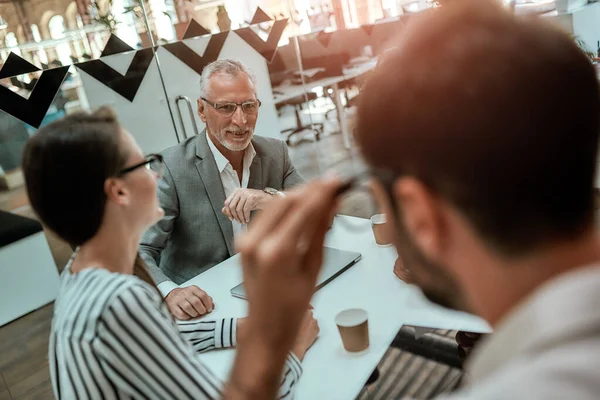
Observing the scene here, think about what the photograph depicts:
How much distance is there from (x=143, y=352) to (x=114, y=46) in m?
3.33

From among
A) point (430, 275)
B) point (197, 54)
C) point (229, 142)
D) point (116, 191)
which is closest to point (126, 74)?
point (197, 54)

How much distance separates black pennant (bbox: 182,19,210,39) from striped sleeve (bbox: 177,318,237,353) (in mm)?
3233

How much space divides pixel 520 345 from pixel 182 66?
157 inches

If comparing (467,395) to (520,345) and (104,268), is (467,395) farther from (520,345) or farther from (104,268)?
(104,268)

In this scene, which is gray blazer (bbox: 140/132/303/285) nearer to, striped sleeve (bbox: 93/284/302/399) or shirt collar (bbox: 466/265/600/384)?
striped sleeve (bbox: 93/284/302/399)

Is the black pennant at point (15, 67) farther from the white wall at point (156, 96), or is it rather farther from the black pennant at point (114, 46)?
the black pennant at point (114, 46)

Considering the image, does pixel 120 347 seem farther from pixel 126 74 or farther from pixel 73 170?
pixel 126 74

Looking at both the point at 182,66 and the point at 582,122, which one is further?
the point at 182,66

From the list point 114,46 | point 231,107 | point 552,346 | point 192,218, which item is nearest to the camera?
point 552,346

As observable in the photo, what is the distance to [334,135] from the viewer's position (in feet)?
19.4

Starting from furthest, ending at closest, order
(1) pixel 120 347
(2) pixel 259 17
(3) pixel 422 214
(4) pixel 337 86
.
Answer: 1. (4) pixel 337 86
2. (2) pixel 259 17
3. (1) pixel 120 347
4. (3) pixel 422 214

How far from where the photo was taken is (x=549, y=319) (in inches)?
19.3

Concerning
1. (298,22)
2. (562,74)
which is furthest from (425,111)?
(298,22)

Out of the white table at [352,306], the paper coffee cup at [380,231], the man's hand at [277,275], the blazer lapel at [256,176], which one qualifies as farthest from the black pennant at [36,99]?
the man's hand at [277,275]
